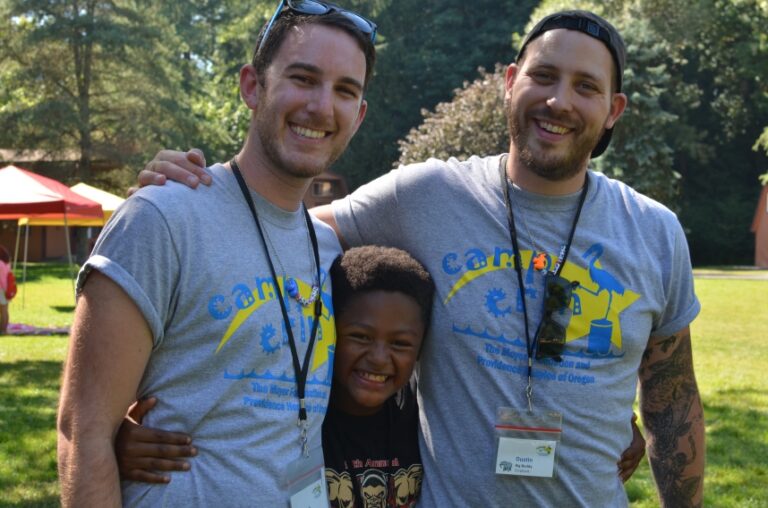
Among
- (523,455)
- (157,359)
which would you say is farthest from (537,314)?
(157,359)

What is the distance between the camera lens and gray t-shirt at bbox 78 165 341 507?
2.19 meters

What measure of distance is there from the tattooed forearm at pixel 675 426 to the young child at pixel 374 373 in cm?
30

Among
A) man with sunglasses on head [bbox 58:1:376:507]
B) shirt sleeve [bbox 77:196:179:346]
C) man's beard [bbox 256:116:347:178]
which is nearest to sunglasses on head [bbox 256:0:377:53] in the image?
man with sunglasses on head [bbox 58:1:376:507]

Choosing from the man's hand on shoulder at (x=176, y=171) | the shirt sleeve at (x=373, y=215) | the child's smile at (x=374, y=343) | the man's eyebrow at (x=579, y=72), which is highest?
the man's eyebrow at (x=579, y=72)

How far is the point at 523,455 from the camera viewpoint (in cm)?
271

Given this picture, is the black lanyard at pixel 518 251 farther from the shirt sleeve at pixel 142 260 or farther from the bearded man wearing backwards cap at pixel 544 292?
the shirt sleeve at pixel 142 260

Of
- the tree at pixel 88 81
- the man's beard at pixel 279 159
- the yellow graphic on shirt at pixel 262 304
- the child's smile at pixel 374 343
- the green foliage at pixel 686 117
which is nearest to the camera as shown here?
the yellow graphic on shirt at pixel 262 304

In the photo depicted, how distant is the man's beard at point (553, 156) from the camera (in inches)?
115

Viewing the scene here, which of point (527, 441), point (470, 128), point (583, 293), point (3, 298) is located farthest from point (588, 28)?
point (470, 128)

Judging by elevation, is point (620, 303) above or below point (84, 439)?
above

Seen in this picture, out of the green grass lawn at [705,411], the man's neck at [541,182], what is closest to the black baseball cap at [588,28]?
the man's neck at [541,182]

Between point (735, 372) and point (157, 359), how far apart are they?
33.7 feet

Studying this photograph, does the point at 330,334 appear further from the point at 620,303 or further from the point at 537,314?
the point at 620,303

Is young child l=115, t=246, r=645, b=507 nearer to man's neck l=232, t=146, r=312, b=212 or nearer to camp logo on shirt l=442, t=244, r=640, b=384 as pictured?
camp logo on shirt l=442, t=244, r=640, b=384
